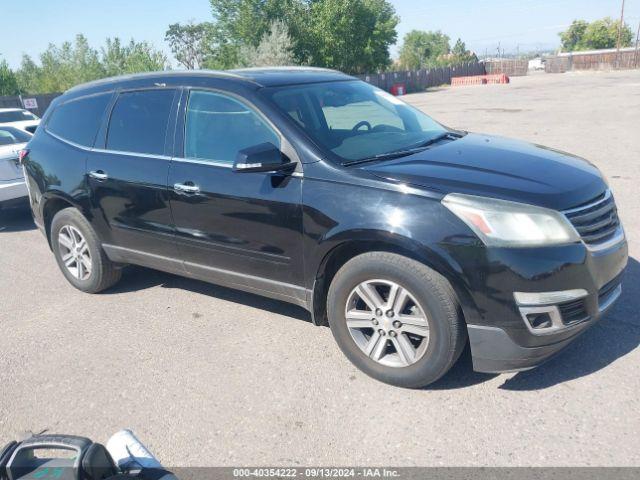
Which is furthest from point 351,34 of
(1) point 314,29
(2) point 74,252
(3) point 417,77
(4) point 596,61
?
(2) point 74,252

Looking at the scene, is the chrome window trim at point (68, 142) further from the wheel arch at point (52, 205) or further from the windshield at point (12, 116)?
the windshield at point (12, 116)

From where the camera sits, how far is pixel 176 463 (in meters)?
2.85

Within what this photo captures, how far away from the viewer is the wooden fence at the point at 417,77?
49.2 m

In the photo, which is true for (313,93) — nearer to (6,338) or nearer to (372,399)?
(372,399)

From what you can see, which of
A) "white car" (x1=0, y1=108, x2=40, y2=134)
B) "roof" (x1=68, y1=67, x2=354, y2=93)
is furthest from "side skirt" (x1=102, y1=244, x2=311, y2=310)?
"white car" (x1=0, y1=108, x2=40, y2=134)

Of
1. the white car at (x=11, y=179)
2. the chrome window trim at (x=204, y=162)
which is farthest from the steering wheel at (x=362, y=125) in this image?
the white car at (x=11, y=179)

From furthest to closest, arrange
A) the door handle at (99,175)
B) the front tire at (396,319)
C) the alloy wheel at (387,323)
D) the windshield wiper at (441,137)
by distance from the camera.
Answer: the door handle at (99,175)
the windshield wiper at (441,137)
the alloy wheel at (387,323)
the front tire at (396,319)

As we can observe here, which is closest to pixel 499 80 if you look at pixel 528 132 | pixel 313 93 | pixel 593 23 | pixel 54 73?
pixel 528 132

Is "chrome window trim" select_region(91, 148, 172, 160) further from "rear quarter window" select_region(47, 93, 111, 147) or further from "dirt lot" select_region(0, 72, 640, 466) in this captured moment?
"dirt lot" select_region(0, 72, 640, 466)

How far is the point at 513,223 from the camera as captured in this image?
2.92m

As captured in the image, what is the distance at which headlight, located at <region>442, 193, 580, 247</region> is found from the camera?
290cm

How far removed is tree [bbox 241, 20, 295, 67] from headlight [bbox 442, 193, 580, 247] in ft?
144

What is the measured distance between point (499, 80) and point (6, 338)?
165 ft

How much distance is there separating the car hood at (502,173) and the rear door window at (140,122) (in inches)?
71.0
